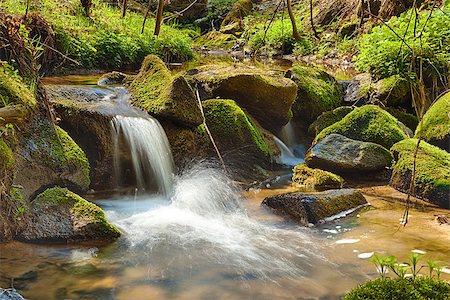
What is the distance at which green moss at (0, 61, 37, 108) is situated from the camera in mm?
4562

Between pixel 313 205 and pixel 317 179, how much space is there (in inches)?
54.7

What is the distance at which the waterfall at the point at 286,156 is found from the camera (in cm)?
809

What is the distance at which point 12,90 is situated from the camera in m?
4.70

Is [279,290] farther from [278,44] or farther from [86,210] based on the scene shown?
[278,44]

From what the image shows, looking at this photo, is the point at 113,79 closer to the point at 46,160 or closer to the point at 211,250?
the point at 46,160

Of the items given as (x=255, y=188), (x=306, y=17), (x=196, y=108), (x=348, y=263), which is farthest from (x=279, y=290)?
(x=306, y=17)

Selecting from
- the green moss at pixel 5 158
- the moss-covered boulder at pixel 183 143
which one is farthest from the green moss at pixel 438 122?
the green moss at pixel 5 158

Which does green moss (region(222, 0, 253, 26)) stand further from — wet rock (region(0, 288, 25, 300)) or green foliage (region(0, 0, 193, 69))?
wet rock (region(0, 288, 25, 300))

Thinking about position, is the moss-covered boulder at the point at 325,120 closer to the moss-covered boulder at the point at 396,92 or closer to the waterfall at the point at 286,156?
the waterfall at the point at 286,156

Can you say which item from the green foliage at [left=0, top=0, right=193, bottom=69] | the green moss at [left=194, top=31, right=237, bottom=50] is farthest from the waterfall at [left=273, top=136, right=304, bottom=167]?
the green moss at [left=194, top=31, right=237, bottom=50]

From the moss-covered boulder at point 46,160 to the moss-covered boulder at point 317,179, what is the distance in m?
2.96

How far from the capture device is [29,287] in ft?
11.3

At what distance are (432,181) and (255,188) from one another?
89.8 inches

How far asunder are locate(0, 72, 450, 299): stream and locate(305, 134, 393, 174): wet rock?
1.92 ft
